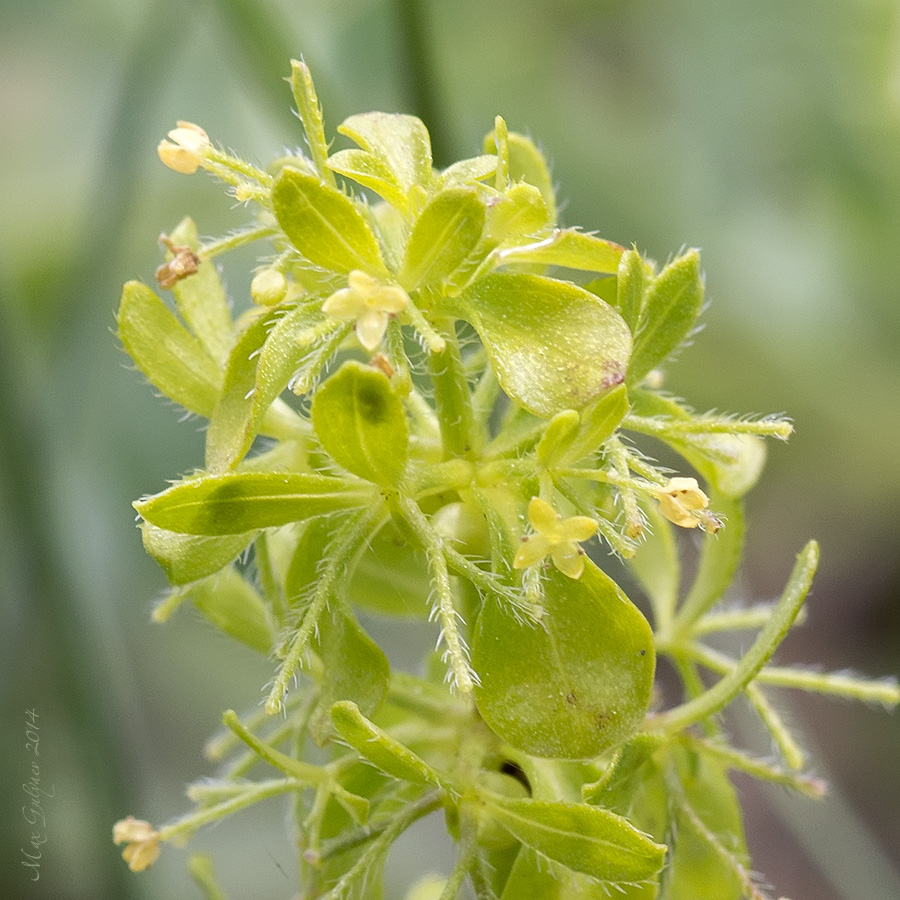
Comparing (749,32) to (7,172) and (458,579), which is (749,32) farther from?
(458,579)

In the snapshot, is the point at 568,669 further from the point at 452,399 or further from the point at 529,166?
the point at 529,166

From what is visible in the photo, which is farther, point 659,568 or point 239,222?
point 239,222

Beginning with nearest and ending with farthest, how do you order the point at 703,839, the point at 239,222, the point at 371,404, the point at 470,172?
the point at 371,404 < the point at 470,172 < the point at 703,839 < the point at 239,222

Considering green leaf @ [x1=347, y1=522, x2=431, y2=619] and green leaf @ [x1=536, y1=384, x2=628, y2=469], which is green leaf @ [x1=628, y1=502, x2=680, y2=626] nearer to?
green leaf @ [x1=347, y1=522, x2=431, y2=619]

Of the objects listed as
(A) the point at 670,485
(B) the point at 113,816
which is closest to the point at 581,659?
(A) the point at 670,485

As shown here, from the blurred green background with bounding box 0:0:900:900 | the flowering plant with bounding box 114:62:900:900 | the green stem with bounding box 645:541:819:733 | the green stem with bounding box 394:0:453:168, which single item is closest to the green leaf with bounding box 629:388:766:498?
the flowering plant with bounding box 114:62:900:900

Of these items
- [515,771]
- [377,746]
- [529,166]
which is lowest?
[515,771]

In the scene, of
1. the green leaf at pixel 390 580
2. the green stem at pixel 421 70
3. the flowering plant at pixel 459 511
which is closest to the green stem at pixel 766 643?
the flowering plant at pixel 459 511

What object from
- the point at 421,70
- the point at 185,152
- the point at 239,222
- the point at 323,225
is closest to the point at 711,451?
the point at 323,225
